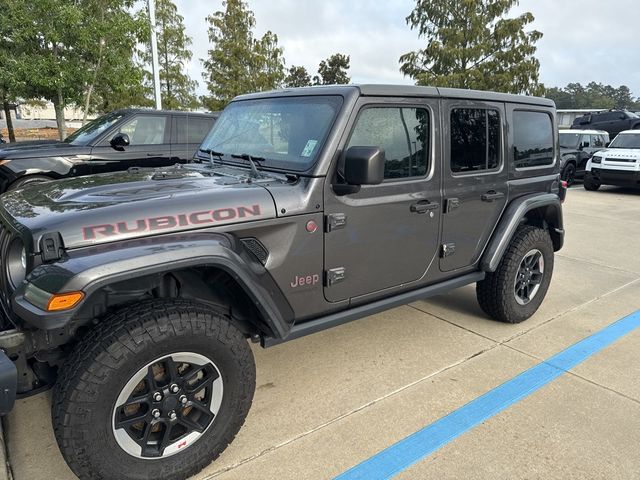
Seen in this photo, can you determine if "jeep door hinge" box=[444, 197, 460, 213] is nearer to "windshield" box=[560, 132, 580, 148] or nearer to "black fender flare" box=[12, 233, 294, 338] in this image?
"black fender flare" box=[12, 233, 294, 338]

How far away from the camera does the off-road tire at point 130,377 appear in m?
1.93

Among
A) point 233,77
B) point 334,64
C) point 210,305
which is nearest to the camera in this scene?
point 210,305

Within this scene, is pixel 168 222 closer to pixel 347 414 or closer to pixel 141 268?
pixel 141 268

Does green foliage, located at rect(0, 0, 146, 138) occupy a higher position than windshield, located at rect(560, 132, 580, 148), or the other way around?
green foliage, located at rect(0, 0, 146, 138)

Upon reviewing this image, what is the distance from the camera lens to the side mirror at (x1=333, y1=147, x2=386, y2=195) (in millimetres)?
2418

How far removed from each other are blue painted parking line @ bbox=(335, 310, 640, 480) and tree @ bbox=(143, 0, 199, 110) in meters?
16.6

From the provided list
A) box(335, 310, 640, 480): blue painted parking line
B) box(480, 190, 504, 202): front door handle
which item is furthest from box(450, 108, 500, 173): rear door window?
box(335, 310, 640, 480): blue painted parking line

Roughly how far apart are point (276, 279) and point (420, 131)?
1416 millimetres

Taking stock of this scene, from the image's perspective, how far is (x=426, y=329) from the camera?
3973 millimetres

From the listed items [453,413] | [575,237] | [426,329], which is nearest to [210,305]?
[453,413]

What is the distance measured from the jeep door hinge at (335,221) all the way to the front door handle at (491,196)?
1337 millimetres

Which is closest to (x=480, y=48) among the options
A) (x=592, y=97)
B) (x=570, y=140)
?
(x=570, y=140)

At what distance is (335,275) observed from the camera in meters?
2.74

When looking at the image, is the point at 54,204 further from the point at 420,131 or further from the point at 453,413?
the point at 453,413
